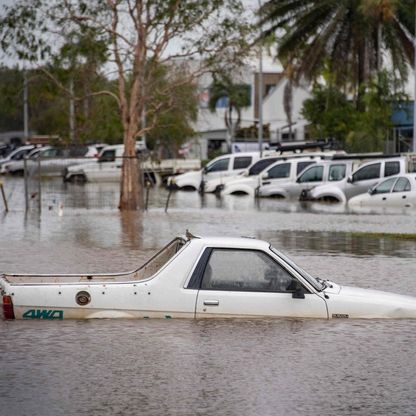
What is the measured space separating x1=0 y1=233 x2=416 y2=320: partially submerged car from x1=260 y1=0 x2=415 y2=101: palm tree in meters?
42.3

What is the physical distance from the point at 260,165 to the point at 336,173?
528cm

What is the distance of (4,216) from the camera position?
34.5 meters

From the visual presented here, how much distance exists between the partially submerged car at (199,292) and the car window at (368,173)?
95.5 feet

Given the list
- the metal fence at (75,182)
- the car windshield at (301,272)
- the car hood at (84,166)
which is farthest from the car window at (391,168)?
the car windshield at (301,272)

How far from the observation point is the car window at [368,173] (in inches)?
1654

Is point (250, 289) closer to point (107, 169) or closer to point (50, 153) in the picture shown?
point (107, 169)

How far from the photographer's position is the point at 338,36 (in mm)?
55906

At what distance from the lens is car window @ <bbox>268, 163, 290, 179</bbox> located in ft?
151

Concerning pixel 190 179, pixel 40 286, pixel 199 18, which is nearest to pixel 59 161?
pixel 190 179

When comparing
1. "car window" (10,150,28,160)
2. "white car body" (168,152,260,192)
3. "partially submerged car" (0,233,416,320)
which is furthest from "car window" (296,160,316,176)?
"partially submerged car" (0,233,416,320)

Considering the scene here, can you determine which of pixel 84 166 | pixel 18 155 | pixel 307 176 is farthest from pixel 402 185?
pixel 18 155

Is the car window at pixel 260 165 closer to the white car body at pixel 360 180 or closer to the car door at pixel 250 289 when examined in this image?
the white car body at pixel 360 180

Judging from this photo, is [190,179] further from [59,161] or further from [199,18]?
[199,18]

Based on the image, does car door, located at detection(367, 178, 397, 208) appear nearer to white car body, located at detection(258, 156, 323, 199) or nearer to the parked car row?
the parked car row
